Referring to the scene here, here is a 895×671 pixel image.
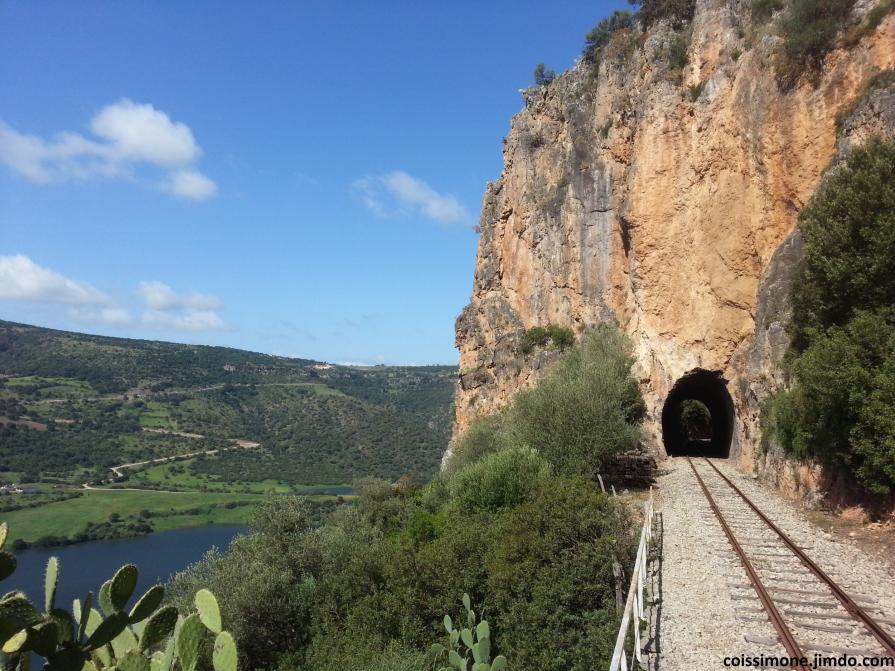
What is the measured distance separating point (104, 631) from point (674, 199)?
35.0 meters

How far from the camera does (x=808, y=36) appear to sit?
26422 millimetres

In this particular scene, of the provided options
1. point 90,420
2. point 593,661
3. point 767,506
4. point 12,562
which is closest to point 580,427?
point 767,506

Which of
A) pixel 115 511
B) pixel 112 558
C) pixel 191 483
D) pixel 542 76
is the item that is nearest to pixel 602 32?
pixel 542 76

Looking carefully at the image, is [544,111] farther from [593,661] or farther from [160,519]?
[160,519]

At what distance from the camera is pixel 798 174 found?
27406 millimetres

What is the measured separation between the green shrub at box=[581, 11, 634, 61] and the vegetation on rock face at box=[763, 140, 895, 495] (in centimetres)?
3036

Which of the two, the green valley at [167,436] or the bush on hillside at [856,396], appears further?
the green valley at [167,436]

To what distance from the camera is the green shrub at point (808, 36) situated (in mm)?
25938

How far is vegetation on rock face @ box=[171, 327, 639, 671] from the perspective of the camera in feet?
41.3

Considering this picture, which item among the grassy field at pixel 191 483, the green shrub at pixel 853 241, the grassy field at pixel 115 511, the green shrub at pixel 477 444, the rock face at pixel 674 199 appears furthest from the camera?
the grassy field at pixel 191 483

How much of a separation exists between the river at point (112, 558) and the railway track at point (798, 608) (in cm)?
6341

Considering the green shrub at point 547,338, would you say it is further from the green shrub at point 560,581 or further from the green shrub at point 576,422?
the green shrub at point 560,581

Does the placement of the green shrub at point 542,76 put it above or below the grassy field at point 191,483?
above

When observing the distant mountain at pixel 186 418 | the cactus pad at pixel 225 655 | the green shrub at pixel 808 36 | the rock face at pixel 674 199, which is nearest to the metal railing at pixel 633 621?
the cactus pad at pixel 225 655
